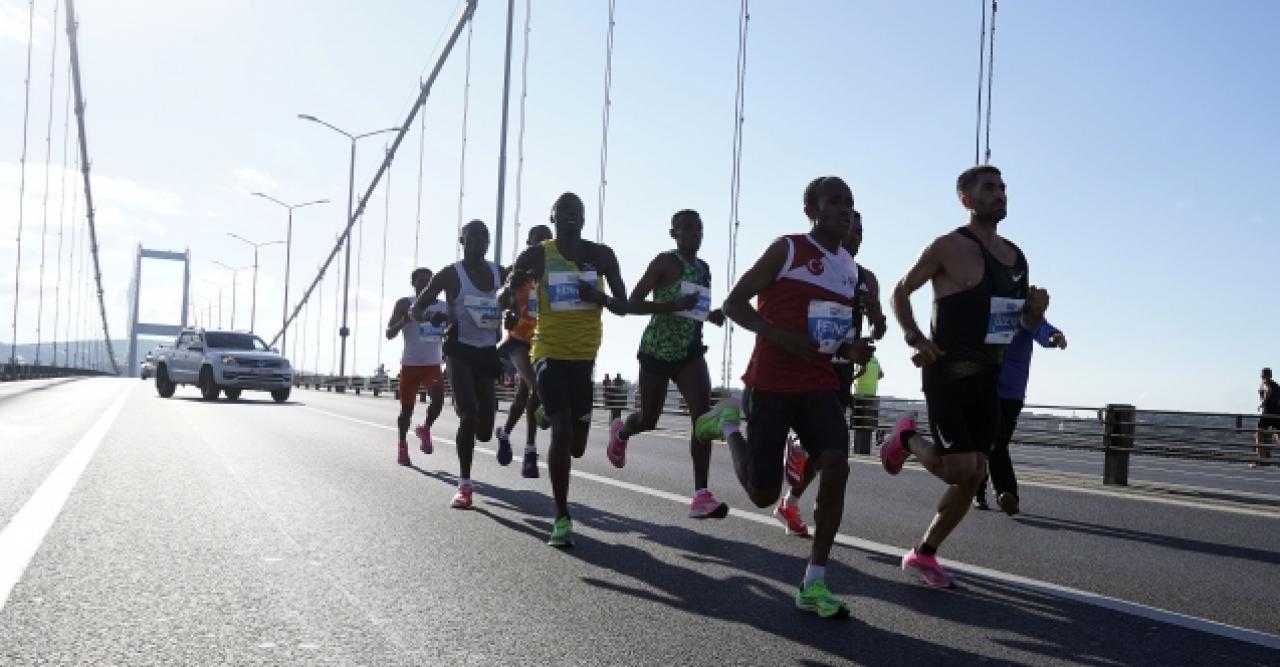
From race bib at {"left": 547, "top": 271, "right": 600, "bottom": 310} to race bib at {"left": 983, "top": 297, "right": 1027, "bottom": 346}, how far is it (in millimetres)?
2215

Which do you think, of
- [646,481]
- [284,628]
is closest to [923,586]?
[284,628]

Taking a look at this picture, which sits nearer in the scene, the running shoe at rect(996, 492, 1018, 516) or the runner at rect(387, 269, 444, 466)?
the running shoe at rect(996, 492, 1018, 516)

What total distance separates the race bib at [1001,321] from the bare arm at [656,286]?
190cm

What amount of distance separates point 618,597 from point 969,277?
2.06m

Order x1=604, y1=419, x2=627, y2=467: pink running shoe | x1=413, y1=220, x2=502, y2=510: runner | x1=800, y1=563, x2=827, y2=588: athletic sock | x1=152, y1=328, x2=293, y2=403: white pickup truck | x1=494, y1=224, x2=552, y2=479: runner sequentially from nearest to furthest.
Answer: x1=800, y1=563, x2=827, y2=588: athletic sock < x1=413, y1=220, x2=502, y2=510: runner < x1=604, y1=419, x2=627, y2=467: pink running shoe < x1=494, y1=224, x2=552, y2=479: runner < x1=152, y1=328, x2=293, y2=403: white pickup truck

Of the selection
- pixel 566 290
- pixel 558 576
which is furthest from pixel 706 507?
pixel 558 576

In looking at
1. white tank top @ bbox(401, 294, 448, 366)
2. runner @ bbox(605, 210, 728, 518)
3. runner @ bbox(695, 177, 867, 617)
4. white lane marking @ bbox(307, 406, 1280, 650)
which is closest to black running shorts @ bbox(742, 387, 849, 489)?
runner @ bbox(695, 177, 867, 617)

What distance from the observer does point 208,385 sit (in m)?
28.3

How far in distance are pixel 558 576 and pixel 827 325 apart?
1592 millimetres

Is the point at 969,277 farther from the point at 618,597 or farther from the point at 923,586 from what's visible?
the point at 618,597

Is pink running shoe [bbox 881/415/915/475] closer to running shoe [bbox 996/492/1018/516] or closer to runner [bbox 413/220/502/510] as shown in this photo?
running shoe [bbox 996/492/1018/516]

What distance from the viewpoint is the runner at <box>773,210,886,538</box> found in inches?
211

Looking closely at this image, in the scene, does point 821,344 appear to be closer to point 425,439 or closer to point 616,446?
point 616,446

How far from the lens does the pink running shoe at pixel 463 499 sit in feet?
25.5
